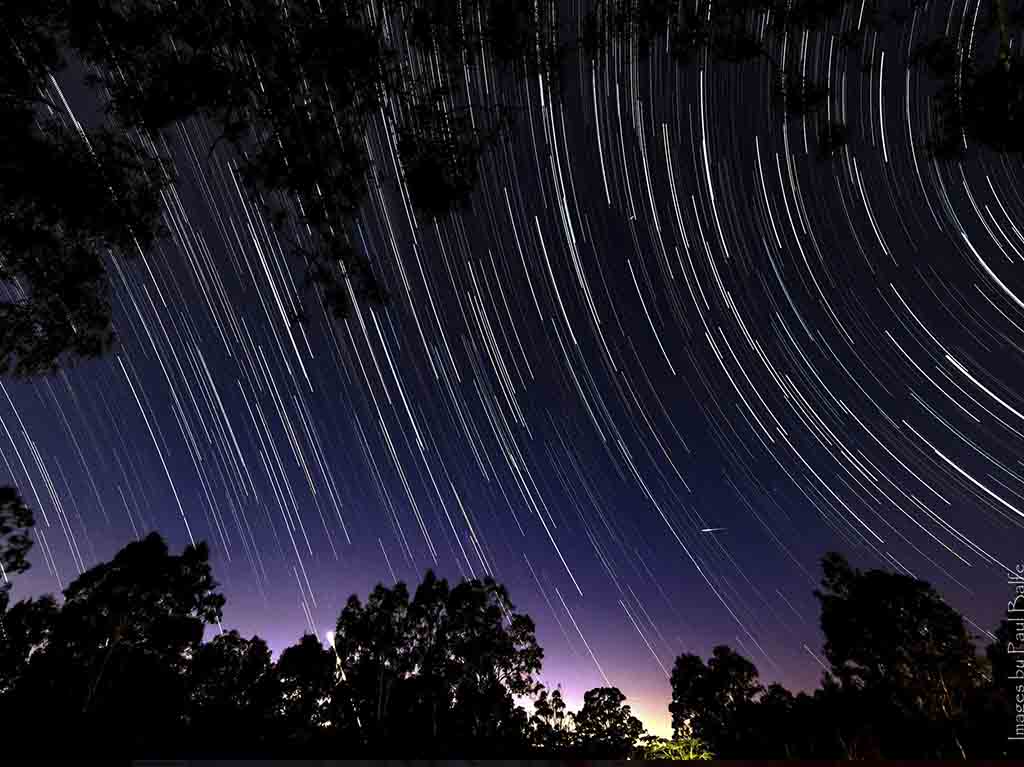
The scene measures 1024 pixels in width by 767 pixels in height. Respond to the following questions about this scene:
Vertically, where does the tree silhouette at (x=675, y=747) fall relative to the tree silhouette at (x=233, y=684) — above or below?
below

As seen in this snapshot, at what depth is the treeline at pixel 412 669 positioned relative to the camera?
65.4 ft

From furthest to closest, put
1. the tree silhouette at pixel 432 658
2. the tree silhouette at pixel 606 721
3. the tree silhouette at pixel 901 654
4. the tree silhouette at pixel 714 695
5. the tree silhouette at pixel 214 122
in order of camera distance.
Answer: the tree silhouette at pixel 606 721 < the tree silhouette at pixel 714 695 < the tree silhouette at pixel 432 658 < the tree silhouette at pixel 901 654 < the tree silhouette at pixel 214 122

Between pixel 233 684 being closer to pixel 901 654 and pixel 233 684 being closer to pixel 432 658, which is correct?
pixel 432 658

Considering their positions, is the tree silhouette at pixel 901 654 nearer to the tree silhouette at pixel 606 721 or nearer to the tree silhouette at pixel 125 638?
the tree silhouette at pixel 606 721

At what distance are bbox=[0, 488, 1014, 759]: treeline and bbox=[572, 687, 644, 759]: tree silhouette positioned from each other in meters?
10.6

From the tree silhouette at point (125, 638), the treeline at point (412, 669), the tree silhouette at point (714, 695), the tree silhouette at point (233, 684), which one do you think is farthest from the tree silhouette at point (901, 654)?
the tree silhouette at point (125, 638)

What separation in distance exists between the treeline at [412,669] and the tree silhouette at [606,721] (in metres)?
10.6

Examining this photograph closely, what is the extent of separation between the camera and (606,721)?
4253 centimetres

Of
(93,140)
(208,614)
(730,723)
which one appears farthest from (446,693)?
(93,140)

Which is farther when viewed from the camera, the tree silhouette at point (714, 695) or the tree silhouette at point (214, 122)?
the tree silhouette at point (714, 695)

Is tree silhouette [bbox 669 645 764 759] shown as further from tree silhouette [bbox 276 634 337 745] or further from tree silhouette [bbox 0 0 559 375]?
tree silhouette [bbox 0 0 559 375]

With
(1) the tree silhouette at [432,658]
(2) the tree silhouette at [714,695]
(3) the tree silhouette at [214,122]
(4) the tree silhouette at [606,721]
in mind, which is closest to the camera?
(3) the tree silhouette at [214,122]

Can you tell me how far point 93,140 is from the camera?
286 inches

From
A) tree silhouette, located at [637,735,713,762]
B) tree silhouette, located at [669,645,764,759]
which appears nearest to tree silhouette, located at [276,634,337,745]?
tree silhouette, located at [637,735,713,762]
